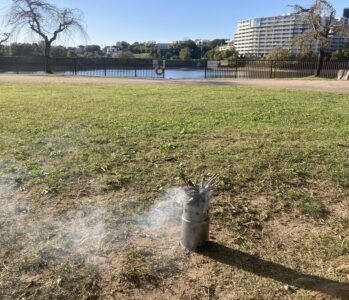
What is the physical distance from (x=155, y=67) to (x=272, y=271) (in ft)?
75.6

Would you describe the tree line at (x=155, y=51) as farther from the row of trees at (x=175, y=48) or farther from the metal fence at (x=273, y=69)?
the metal fence at (x=273, y=69)

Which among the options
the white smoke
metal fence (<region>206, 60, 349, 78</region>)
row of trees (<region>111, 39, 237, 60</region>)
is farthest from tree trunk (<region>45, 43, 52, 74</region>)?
row of trees (<region>111, 39, 237, 60</region>)

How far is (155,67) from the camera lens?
24594 mm

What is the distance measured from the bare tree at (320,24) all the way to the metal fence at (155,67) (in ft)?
7.18

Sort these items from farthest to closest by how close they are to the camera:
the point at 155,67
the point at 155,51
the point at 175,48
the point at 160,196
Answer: the point at 175,48 → the point at 155,51 → the point at 155,67 → the point at 160,196

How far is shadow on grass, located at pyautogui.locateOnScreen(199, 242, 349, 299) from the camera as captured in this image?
2318 mm

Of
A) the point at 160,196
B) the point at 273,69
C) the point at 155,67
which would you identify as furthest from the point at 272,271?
the point at 273,69

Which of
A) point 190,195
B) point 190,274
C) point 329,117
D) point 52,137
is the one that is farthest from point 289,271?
point 329,117

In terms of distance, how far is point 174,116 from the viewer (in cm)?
735

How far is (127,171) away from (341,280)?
2.43m

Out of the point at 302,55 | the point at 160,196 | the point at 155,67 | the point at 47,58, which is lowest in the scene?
the point at 160,196

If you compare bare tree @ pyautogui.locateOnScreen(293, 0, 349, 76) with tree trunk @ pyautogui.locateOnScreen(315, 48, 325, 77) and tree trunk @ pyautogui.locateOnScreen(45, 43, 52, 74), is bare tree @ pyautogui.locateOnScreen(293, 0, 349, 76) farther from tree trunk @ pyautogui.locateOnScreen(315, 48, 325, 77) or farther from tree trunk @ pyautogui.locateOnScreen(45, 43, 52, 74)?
tree trunk @ pyautogui.locateOnScreen(45, 43, 52, 74)

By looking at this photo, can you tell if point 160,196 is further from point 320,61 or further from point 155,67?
point 155,67

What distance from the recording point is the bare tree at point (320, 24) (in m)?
21.0
